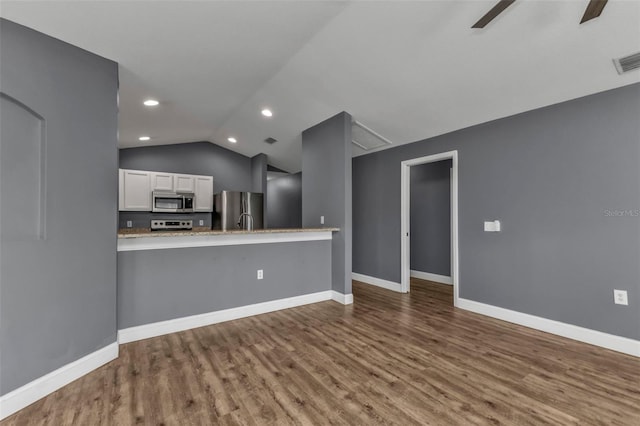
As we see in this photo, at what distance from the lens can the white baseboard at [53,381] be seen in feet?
5.91

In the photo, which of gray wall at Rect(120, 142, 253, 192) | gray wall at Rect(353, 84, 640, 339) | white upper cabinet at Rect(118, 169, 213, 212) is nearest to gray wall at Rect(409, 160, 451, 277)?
gray wall at Rect(353, 84, 640, 339)

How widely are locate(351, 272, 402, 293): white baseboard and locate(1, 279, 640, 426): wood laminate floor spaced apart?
1.53 meters

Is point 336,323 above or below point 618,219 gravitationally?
below

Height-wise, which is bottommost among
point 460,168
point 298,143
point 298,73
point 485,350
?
point 485,350

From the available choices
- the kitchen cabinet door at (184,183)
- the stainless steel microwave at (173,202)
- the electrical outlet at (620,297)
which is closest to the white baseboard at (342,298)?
the electrical outlet at (620,297)

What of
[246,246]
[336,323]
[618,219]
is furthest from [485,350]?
[246,246]

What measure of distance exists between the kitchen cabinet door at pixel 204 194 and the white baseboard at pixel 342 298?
3803 mm

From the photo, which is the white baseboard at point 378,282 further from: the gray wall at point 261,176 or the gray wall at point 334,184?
the gray wall at point 261,176

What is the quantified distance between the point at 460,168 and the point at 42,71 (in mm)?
4312

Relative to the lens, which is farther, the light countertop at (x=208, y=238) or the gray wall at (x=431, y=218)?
the gray wall at (x=431, y=218)

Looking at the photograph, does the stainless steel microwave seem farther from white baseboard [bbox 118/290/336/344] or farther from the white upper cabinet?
white baseboard [bbox 118/290/336/344]

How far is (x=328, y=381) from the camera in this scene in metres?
2.12

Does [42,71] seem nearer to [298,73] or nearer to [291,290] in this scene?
[298,73]

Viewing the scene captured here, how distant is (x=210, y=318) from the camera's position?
328 cm
